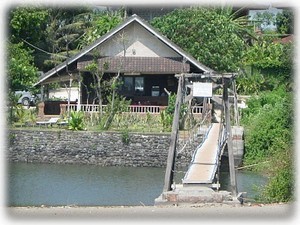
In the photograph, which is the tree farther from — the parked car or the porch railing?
the porch railing

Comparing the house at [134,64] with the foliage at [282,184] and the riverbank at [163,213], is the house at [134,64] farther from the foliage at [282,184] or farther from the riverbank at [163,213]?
the riverbank at [163,213]

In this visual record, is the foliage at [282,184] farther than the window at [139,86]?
No

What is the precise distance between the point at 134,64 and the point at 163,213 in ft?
58.7

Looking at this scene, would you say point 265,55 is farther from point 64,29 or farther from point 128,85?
point 64,29

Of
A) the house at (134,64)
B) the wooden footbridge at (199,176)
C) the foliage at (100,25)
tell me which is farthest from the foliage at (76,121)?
the foliage at (100,25)

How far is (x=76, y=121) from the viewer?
2458 cm

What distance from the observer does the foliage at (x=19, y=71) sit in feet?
87.6

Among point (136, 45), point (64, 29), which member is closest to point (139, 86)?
point (136, 45)

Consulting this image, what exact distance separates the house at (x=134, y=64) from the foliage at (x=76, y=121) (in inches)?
112

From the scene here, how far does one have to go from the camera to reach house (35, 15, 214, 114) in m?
27.9

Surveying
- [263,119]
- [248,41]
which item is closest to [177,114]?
[263,119]

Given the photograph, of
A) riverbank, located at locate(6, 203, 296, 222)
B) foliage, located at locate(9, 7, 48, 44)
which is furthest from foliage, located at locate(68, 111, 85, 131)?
riverbank, located at locate(6, 203, 296, 222)

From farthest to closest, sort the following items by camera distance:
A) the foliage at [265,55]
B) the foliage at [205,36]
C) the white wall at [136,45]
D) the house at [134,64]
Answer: the foliage at [265,55]
the foliage at [205,36]
the white wall at [136,45]
the house at [134,64]

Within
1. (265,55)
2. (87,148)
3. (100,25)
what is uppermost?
(100,25)
